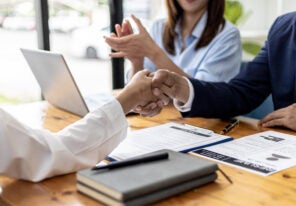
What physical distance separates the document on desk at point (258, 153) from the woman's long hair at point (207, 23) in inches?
34.2

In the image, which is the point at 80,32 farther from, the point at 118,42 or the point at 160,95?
the point at 160,95

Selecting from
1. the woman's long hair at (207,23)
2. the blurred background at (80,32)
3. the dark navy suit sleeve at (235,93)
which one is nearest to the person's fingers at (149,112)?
the dark navy suit sleeve at (235,93)

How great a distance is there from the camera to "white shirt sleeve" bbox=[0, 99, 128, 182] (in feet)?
2.93

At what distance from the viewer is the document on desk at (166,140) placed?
1.06m

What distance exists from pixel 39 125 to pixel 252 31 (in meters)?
2.29

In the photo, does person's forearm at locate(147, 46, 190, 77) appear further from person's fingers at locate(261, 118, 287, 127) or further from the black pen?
the black pen

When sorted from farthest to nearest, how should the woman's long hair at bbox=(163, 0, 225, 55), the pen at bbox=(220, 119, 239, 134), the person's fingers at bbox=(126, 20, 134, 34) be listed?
1. the woman's long hair at bbox=(163, 0, 225, 55)
2. the person's fingers at bbox=(126, 20, 134, 34)
3. the pen at bbox=(220, 119, 239, 134)

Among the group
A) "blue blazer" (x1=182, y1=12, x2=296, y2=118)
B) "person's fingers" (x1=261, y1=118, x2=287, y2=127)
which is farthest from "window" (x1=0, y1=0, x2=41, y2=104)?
"person's fingers" (x1=261, y1=118, x2=287, y2=127)

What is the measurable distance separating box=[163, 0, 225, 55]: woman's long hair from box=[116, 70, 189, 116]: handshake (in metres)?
0.67

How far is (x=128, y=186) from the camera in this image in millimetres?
740

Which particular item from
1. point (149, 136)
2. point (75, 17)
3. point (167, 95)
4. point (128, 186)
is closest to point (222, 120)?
point (167, 95)

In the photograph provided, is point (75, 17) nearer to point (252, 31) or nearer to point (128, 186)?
point (252, 31)

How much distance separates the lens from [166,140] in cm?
115

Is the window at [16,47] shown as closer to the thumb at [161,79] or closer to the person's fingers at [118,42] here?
the person's fingers at [118,42]
